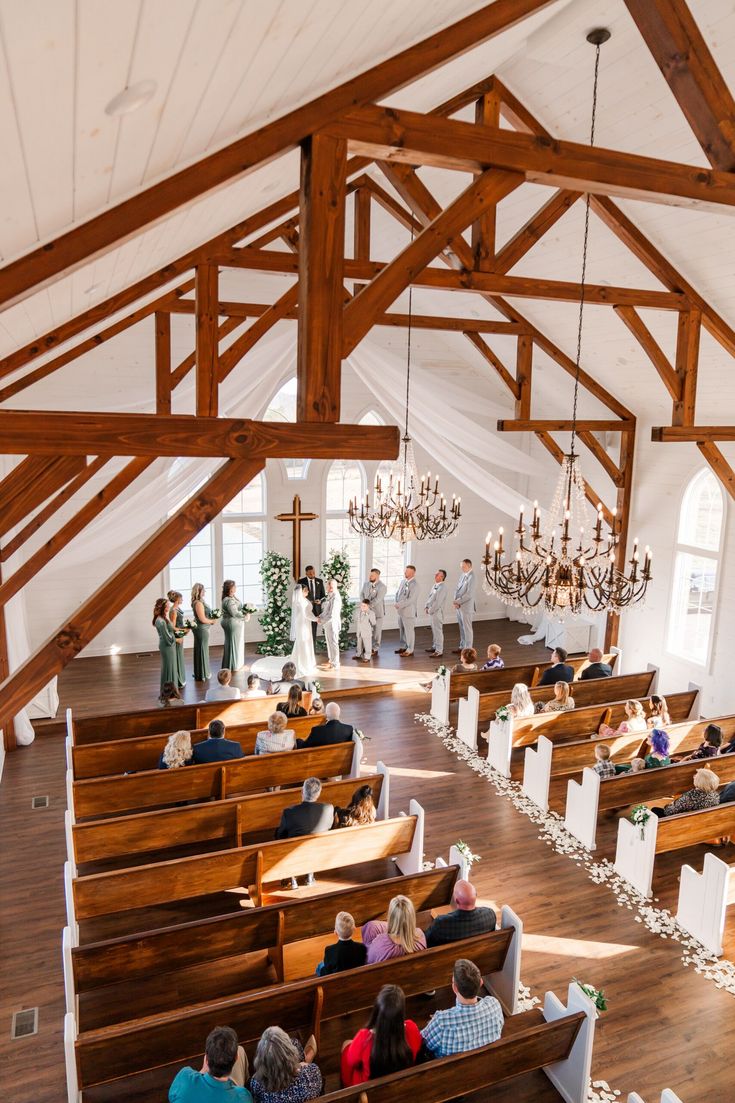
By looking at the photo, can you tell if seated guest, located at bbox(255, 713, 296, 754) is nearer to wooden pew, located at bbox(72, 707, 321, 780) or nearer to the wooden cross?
wooden pew, located at bbox(72, 707, 321, 780)

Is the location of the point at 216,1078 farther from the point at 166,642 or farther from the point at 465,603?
the point at 465,603

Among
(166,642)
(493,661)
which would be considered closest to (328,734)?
(493,661)

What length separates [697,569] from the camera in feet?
34.0

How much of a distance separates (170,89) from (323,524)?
1084 centimetres

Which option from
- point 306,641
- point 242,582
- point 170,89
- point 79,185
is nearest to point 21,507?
point 79,185

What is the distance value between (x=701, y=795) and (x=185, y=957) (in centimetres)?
429

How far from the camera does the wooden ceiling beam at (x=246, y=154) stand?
2.53 metres

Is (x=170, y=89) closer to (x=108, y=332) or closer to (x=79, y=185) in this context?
(x=79, y=185)

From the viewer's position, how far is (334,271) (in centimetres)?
348

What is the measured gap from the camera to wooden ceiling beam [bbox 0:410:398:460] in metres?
3.03

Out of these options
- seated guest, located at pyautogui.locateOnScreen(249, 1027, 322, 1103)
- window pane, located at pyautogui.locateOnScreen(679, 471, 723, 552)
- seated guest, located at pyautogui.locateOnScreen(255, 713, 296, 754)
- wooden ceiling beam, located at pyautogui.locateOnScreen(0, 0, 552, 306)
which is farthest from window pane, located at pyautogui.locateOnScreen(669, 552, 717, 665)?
seated guest, located at pyautogui.locateOnScreen(249, 1027, 322, 1103)

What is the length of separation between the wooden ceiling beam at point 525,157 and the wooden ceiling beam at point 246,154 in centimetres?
12

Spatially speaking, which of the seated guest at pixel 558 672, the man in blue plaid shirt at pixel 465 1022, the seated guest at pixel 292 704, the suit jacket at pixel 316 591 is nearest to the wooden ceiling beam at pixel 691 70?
the man in blue plaid shirt at pixel 465 1022

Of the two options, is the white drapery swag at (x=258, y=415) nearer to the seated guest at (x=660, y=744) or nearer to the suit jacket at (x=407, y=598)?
the suit jacket at (x=407, y=598)
